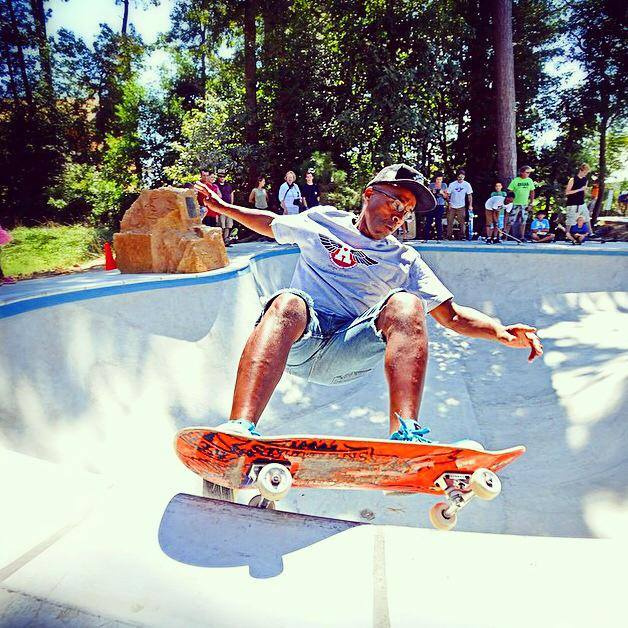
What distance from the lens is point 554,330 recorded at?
5734 mm

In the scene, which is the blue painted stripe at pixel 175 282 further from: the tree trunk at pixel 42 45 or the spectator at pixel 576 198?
the tree trunk at pixel 42 45

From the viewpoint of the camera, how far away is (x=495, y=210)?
1059 cm

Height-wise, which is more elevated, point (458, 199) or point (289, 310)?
point (458, 199)

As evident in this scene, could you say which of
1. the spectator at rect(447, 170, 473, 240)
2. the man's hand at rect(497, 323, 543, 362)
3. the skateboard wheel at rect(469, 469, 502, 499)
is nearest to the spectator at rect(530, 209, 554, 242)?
the spectator at rect(447, 170, 473, 240)

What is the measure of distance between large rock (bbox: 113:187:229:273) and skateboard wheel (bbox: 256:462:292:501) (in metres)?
5.53

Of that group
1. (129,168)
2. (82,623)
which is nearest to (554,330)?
(82,623)

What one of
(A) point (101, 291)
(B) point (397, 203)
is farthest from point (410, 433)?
(A) point (101, 291)

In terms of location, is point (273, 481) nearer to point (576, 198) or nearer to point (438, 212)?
point (576, 198)

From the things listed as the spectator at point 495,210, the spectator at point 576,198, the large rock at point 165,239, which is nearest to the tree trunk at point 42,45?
the large rock at point 165,239

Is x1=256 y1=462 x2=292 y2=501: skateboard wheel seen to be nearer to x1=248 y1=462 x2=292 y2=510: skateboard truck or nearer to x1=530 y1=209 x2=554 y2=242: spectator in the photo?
x1=248 y1=462 x2=292 y2=510: skateboard truck

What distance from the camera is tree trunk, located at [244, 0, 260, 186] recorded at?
13312 mm

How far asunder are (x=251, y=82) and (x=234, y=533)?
14754 millimetres

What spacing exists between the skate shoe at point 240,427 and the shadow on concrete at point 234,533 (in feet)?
0.70

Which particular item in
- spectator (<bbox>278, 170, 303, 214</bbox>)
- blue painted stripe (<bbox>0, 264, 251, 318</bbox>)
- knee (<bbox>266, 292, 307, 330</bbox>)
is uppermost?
spectator (<bbox>278, 170, 303, 214</bbox>)
